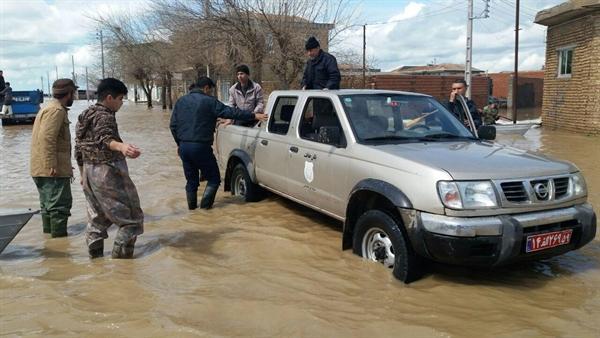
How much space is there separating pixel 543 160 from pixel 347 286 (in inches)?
78.9

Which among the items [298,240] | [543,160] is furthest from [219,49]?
[543,160]

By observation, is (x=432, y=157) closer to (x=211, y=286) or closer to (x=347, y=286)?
(x=347, y=286)

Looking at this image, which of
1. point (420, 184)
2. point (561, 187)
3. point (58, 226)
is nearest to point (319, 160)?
point (420, 184)

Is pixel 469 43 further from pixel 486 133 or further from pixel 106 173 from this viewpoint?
pixel 106 173

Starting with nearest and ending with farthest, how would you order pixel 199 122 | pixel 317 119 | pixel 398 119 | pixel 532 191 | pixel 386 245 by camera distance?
pixel 532 191
pixel 386 245
pixel 398 119
pixel 317 119
pixel 199 122

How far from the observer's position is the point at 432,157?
14.8 feet

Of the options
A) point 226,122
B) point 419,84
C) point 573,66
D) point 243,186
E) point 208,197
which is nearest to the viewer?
point 208,197

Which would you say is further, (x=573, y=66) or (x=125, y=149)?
(x=573, y=66)

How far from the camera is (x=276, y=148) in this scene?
657 cm

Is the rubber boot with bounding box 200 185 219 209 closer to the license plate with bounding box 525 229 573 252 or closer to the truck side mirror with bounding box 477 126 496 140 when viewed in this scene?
Result: the truck side mirror with bounding box 477 126 496 140

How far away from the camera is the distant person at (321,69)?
25.7 ft

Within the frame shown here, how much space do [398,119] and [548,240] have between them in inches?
76.6

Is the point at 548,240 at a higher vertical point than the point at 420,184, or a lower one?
lower

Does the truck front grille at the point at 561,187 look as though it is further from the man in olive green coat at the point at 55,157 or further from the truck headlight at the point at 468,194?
the man in olive green coat at the point at 55,157
